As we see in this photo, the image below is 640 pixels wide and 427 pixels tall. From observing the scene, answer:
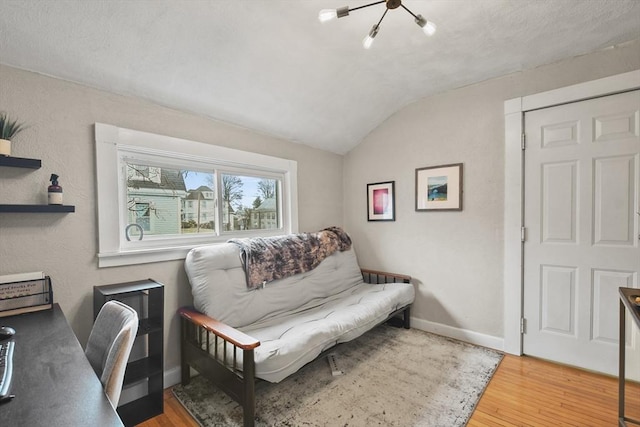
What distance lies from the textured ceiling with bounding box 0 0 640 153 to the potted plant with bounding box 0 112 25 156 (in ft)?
1.03

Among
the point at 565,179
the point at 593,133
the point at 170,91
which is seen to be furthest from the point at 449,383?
the point at 170,91

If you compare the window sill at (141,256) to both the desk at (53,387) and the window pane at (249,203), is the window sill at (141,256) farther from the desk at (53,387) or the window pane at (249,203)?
the desk at (53,387)

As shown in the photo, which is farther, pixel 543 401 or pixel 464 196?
pixel 464 196

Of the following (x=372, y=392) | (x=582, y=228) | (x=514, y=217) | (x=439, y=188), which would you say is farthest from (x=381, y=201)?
(x=372, y=392)

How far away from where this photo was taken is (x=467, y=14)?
1816 millimetres

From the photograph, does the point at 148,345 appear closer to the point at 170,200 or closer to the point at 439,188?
the point at 170,200

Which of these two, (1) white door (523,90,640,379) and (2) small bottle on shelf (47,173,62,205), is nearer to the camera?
(2) small bottle on shelf (47,173,62,205)

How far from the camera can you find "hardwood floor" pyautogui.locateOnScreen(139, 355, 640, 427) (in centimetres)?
170

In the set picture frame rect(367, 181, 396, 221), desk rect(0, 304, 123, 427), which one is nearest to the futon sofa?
picture frame rect(367, 181, 396, 221)

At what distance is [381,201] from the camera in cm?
329

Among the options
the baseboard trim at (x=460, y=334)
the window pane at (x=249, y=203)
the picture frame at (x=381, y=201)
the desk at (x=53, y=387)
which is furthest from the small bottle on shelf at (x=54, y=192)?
the baseboard trim at (x=460, y=334)

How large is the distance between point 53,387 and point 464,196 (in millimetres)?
2924

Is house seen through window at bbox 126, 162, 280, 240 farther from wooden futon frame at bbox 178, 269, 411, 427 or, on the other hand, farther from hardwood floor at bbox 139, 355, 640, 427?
hardwood floor at bbox 139, 355, 640, 427

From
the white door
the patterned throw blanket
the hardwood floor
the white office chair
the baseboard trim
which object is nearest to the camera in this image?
the white office chair
